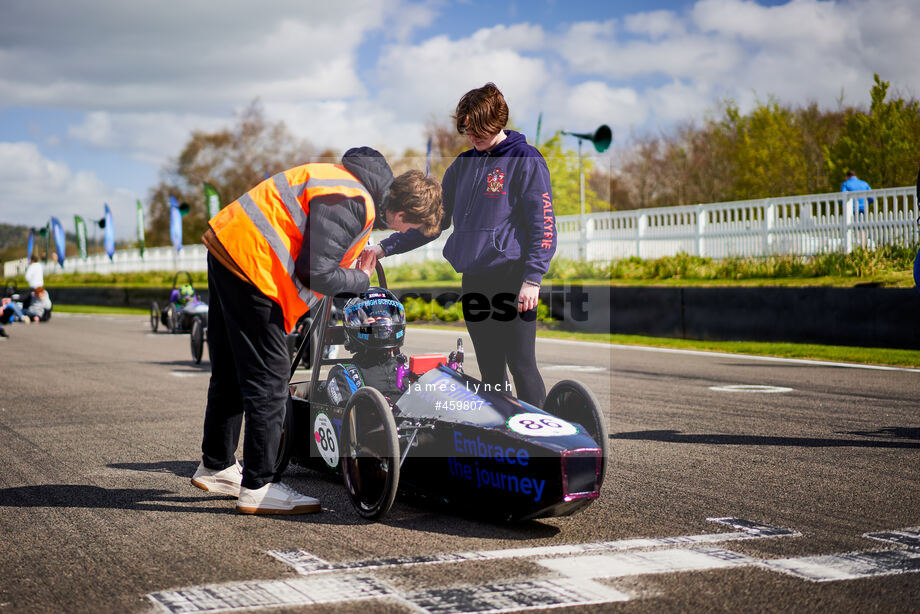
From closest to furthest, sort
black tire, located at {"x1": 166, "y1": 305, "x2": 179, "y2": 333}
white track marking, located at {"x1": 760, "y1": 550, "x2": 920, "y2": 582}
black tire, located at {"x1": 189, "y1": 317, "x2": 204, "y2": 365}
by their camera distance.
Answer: white track marking, located at {"x1": 760, "y1": 550, "x2": 920, "y2": 582}
black tire, located at {"x1": 189, "y1": 317, "x2": 204, "y2": 365}
black tire, located at {"x1": 166, "y1": 305, "x2": 179, "y2": 333}

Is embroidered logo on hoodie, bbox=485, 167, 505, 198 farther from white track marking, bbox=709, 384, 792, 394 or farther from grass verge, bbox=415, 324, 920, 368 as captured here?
grass verge, bbox=415, 324, 920, 368

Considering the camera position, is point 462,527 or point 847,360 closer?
point 462,527

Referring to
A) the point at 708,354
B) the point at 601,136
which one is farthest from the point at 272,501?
Answer: the point at 601,136

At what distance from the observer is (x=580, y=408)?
455cm

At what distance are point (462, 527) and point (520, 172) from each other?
1.74 metres

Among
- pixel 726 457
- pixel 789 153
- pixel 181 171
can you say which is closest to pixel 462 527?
pixel 726 457

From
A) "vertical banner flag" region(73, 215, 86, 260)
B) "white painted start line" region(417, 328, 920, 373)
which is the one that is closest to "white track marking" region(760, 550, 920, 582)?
"white painted start line" region(417, 328, 920, 373)

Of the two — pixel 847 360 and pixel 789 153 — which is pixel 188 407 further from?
pixel 789 153

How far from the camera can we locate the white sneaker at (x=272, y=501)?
4.47m

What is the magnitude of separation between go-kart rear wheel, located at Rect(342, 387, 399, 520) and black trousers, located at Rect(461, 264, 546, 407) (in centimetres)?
76

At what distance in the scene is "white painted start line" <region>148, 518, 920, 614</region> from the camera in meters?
3.21

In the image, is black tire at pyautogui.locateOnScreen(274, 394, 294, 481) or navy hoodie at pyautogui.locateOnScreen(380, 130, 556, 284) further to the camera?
black tire at pyautogui.locateOnScreen(274, 394, 294, 481)

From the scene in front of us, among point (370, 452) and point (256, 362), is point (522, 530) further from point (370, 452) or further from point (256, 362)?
point (256, 362)

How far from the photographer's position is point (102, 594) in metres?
3.33
